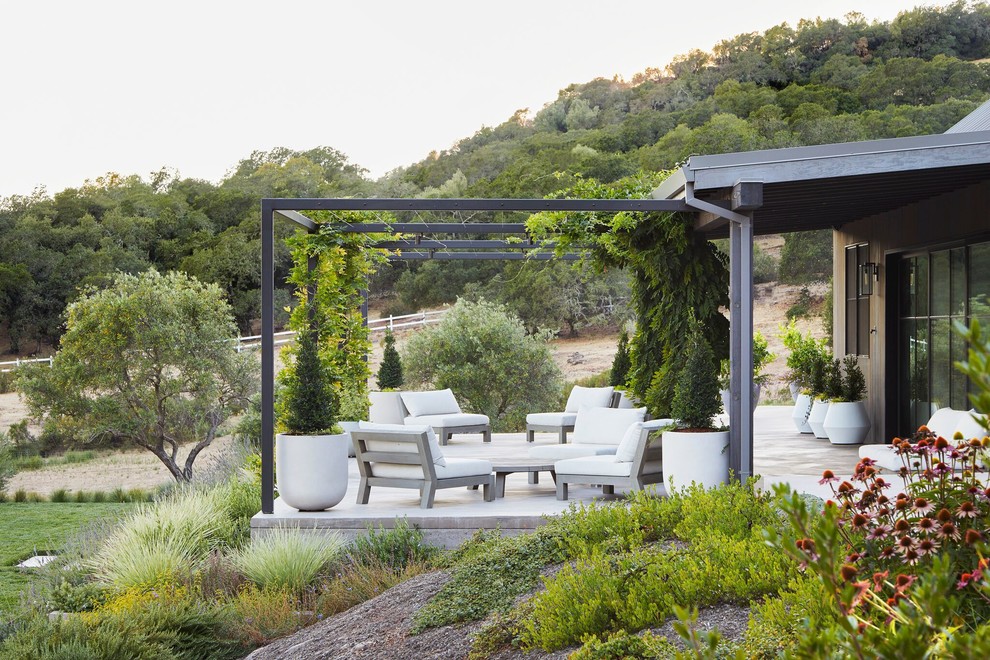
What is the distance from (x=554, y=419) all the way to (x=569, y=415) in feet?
0.63

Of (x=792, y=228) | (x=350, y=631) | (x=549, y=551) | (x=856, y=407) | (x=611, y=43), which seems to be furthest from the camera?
(x=611, y=43)

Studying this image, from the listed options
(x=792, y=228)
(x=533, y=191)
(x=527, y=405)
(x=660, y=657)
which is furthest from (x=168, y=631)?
(x=533, y=191)

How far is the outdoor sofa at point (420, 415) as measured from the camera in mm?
12562

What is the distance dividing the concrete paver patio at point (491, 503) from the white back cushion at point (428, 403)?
4.73 feet

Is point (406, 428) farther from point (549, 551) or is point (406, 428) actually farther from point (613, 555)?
point (613, 555)

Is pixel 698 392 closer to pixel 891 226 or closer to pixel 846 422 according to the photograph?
pixel 846 422

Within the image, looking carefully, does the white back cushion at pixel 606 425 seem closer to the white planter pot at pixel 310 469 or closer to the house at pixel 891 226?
the house at pixel 891 226

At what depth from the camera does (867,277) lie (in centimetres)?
1134

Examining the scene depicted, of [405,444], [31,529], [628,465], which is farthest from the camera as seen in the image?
[31,529]

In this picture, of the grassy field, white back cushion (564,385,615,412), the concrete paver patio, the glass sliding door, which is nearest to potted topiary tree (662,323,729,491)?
the concrete paver patio

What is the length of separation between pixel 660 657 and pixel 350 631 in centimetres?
229

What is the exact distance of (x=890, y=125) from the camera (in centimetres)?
2822

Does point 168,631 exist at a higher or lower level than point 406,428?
lower

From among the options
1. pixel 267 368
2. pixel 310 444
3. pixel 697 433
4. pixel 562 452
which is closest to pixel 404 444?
pixel 310 444
